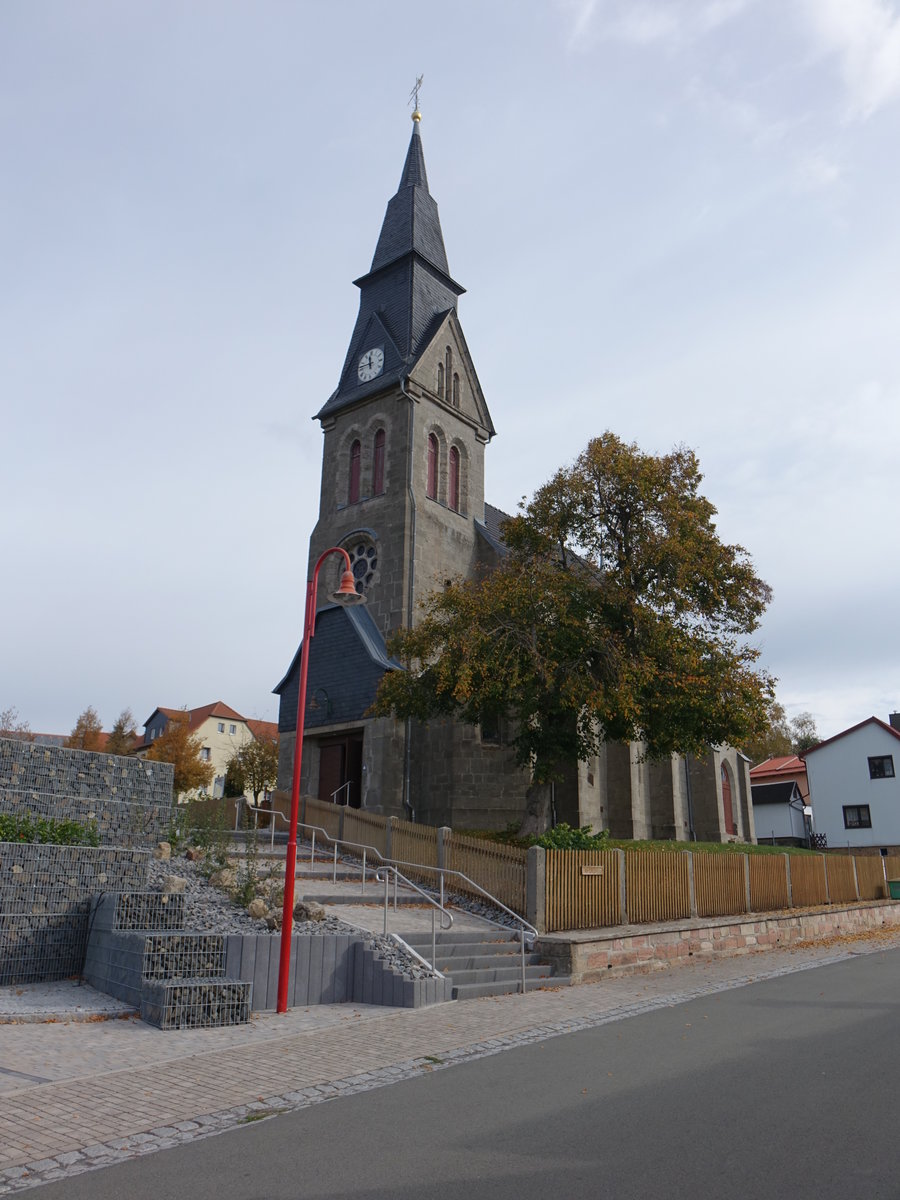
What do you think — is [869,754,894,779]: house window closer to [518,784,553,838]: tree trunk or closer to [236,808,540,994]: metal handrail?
[518,784,553,838]: tree trunk

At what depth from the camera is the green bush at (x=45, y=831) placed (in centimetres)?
1291

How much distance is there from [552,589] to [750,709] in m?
5.48

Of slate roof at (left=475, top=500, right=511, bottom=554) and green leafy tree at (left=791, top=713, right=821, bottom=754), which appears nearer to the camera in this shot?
slate roof at (left=475, top=500, right=511, bottom=554)

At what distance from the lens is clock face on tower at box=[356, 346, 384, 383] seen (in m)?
33.2

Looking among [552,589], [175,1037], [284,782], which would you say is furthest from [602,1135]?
[284,782]

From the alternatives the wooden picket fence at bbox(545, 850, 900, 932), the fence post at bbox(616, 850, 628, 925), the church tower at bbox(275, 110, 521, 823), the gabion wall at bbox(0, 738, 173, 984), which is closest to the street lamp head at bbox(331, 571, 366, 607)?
the gabion wall at bbox(0, 738, 173, 984)

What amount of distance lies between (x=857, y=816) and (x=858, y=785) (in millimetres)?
1608

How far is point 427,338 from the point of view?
33.2 m

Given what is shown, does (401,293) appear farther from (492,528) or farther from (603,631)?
(603,631)

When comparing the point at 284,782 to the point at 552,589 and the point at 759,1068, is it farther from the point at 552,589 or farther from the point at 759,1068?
the point at 759,1068

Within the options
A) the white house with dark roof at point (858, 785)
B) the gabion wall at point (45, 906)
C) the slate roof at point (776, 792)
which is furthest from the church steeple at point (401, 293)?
the slate roof at point (776, 792)

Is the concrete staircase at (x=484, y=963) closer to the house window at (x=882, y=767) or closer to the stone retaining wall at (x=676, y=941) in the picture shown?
the stone retaining wall at (x=676, y=941)

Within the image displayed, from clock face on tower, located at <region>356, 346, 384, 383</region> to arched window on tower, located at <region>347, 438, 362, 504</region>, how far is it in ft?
8.48

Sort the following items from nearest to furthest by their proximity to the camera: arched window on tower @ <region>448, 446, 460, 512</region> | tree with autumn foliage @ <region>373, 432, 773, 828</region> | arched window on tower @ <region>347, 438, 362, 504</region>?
tree with autumn foliage @ <region>373, 432, 773, 828</region> < arched window on tower @ <region>347, 438, 362, 504</region> < arched window on tower @ <region>448, 446, 460, 512</region>
